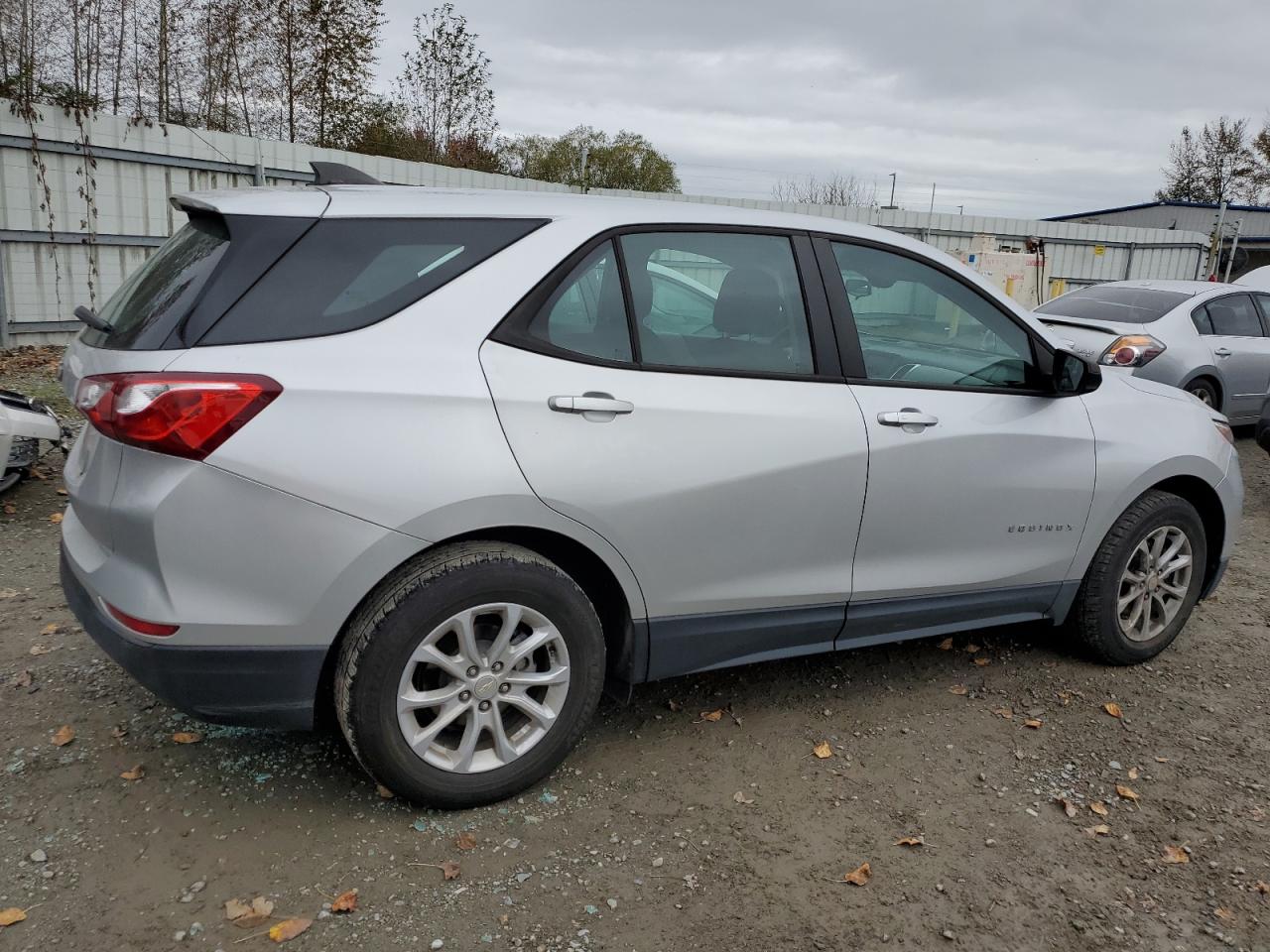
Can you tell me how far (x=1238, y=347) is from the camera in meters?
9.69

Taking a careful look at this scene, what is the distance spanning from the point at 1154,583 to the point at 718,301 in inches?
92.9

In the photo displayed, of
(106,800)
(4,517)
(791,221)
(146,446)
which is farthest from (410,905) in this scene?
(4,517)

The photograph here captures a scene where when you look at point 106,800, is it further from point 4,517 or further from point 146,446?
point 4,517

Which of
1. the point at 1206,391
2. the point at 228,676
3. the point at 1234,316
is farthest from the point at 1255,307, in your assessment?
the point at 228,676

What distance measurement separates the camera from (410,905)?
262 centimetres

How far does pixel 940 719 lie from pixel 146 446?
289 centimetres

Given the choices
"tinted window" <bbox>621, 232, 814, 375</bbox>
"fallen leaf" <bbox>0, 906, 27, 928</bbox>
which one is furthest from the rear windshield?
"fallen leaf" <bbox>0, 906, 27, 928</bbox>

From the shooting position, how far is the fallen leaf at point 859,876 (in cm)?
281

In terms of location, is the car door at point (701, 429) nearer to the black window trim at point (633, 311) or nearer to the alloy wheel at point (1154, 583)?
the black window trim at point (633, 311)

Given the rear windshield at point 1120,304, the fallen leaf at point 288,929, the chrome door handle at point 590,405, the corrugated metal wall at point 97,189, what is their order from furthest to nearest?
the rear windshield at point 1120,304 → the corrugated metal wall at point 97,189 → the chrome door handle at point 590,405 → the fallen leaf at point 288,929

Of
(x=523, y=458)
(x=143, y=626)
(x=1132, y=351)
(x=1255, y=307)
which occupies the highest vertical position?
(x=1255, y=307)

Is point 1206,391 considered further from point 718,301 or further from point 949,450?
point 718,301

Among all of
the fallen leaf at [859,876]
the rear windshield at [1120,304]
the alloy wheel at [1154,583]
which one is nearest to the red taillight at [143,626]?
the fallen leaf at [859,876]

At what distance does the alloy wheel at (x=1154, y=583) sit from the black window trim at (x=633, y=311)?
1.77 m
